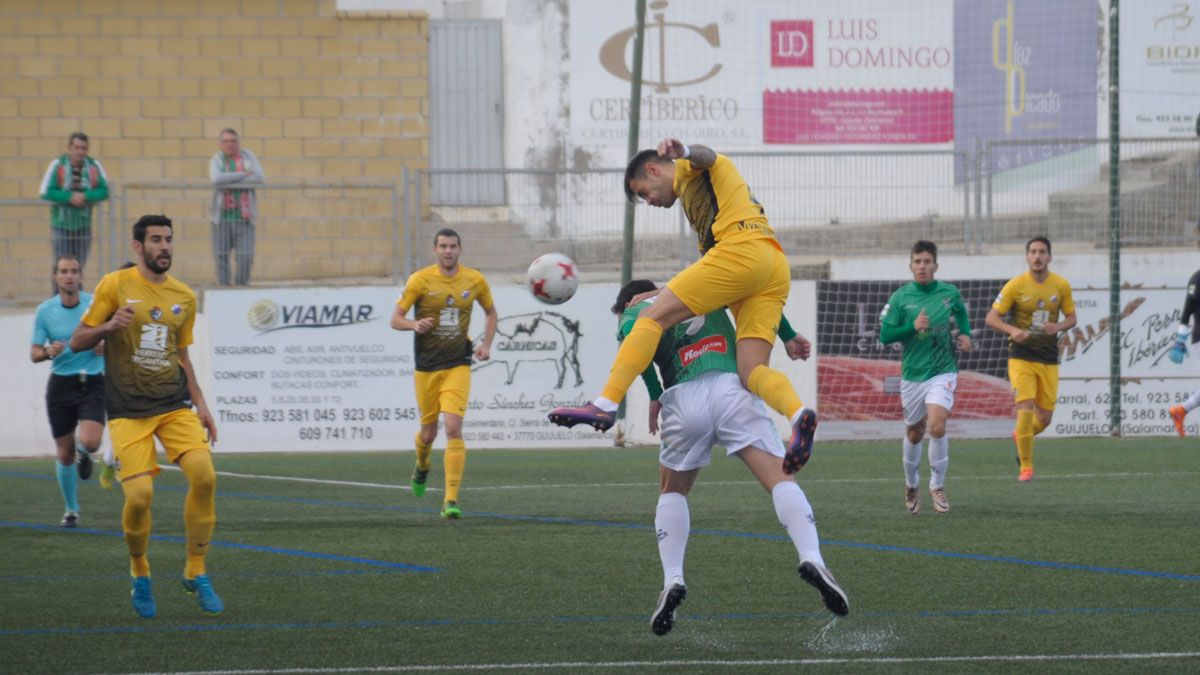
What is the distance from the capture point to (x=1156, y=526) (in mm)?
11062

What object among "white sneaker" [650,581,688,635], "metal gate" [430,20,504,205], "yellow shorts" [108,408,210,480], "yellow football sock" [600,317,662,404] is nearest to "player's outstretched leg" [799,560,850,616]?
"white sneaker" [650,581,688,635]

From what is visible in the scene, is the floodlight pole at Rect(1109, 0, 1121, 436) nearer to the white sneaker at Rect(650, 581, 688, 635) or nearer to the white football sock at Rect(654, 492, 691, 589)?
the white football sock at Rect(654, 492, 691, 589)

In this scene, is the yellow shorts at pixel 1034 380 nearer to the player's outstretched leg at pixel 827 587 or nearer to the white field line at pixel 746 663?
the white field line at pixel 746 663

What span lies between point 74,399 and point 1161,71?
20.6 meters

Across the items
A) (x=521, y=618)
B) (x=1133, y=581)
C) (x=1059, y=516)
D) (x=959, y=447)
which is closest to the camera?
(x=521, y=618)

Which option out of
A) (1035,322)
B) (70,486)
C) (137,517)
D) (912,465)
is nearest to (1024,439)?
(1035,322)

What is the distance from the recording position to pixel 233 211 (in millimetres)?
19734

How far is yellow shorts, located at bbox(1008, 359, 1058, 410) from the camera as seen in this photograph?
1494 centimetres

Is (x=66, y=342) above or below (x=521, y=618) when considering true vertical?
above

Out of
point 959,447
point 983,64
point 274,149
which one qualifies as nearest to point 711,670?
point 959,447

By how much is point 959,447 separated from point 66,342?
10.9 metres

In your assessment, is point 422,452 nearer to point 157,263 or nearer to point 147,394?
point 147,394

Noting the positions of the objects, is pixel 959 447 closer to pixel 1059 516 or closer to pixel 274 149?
pixel 1059 516

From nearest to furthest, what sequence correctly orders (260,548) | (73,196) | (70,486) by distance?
(260,548), (70,486), (73,196)
